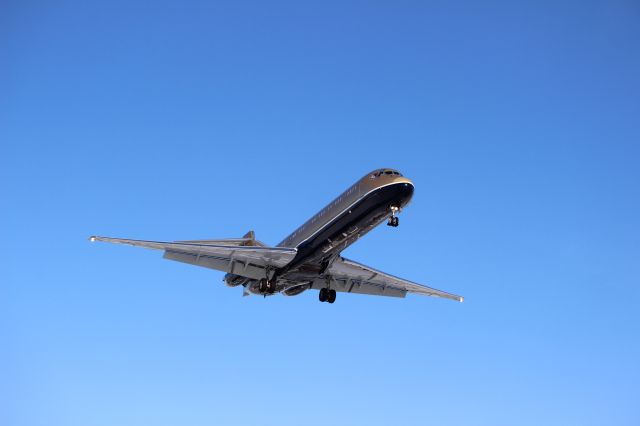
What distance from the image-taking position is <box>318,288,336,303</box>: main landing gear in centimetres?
6081

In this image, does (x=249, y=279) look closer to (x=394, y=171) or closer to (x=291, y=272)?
(x=291, y=272)

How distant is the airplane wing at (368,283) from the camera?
61.4 m

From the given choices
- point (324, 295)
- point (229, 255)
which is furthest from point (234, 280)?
point (324, 295)

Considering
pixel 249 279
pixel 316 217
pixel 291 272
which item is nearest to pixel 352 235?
pixel 316 217

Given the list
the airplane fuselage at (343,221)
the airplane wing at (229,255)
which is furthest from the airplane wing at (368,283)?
the airplane wing at (229,255)

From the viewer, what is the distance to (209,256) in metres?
57.0

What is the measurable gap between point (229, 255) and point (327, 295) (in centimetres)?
936

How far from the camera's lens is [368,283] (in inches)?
2569

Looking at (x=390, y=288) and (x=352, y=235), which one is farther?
(x=390, y=288)

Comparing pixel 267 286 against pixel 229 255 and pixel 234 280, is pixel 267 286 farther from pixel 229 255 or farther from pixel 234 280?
pixel 229 255

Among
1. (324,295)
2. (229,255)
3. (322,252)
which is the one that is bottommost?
(324,295)

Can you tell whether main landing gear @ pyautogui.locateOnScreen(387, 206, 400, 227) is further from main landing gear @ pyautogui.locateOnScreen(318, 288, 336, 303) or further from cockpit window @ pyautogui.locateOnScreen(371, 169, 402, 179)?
main landing gear @ pyautogui.locateOnScreen(318, 288, 336, 303)

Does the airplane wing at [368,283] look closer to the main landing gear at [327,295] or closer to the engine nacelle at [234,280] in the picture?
the main landing gear at [327,295]

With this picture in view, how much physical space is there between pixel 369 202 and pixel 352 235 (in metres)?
3.77
